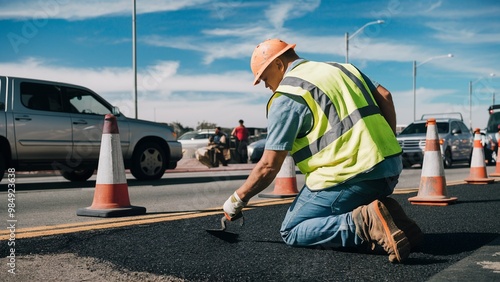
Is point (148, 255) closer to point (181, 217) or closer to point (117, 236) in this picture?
point (117, 236)

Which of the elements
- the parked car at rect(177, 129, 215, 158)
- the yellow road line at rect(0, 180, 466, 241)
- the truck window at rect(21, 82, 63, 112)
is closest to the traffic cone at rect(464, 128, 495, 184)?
the yellow road line at rect(0, 180, 466, 241)

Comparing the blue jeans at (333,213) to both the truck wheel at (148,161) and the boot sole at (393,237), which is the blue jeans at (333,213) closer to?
the boot sole at (393,237)

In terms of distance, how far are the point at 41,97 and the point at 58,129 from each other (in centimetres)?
59

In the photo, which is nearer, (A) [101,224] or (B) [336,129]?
(B) [336,129]

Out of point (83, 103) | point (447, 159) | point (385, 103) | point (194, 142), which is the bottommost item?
point (447, 159)

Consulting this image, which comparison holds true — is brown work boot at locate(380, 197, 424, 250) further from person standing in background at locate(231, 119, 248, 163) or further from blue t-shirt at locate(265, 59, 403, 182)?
person standing in background at locate(231, 119, 248, 163)

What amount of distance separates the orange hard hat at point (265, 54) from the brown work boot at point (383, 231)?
1128mm

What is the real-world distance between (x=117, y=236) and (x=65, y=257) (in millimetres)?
717

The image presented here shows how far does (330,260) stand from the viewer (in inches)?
136

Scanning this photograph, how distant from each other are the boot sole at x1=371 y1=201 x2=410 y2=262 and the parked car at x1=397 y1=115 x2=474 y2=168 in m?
15.3

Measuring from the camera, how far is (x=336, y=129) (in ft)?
11.8

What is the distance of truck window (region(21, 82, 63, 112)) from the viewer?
31.3 feet

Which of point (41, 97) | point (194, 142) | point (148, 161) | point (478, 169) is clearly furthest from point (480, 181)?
point (194, 142)

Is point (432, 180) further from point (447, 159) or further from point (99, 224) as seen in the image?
point (447, 159)
